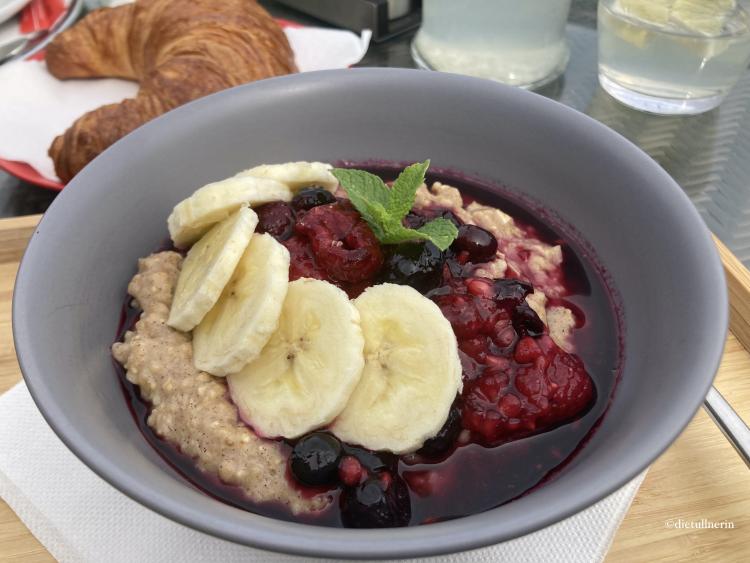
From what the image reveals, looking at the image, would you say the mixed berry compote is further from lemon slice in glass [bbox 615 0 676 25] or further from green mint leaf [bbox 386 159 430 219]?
lemon slice in glass [bbox 615 0 676 25]

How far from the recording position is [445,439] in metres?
0.98

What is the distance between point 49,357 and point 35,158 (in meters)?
1.19

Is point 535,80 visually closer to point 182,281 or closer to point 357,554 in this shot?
point 182,281

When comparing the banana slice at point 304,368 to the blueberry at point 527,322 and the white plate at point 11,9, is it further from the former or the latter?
the white plate at point 11,9

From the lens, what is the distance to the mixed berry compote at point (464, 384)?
946mm

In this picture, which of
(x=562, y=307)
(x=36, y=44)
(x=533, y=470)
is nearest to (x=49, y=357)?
(x=533, y=470)

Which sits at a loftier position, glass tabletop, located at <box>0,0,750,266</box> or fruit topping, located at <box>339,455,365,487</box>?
fruit topping, located at <box>339,455,365,487</box>

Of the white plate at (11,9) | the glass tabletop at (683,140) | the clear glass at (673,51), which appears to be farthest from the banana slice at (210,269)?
the white plate at (11,9)

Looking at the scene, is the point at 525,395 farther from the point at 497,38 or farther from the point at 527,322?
the point at 497,38

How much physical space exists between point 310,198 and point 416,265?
0.25 meters

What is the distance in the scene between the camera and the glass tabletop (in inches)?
73.3

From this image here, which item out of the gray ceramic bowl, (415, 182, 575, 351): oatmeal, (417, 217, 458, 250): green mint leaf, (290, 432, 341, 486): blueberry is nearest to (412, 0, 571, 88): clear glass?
the gray ceramic bowl

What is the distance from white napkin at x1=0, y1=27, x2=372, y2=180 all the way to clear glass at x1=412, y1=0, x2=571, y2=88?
0.96ft

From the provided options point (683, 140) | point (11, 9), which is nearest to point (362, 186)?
point (683, 140)
